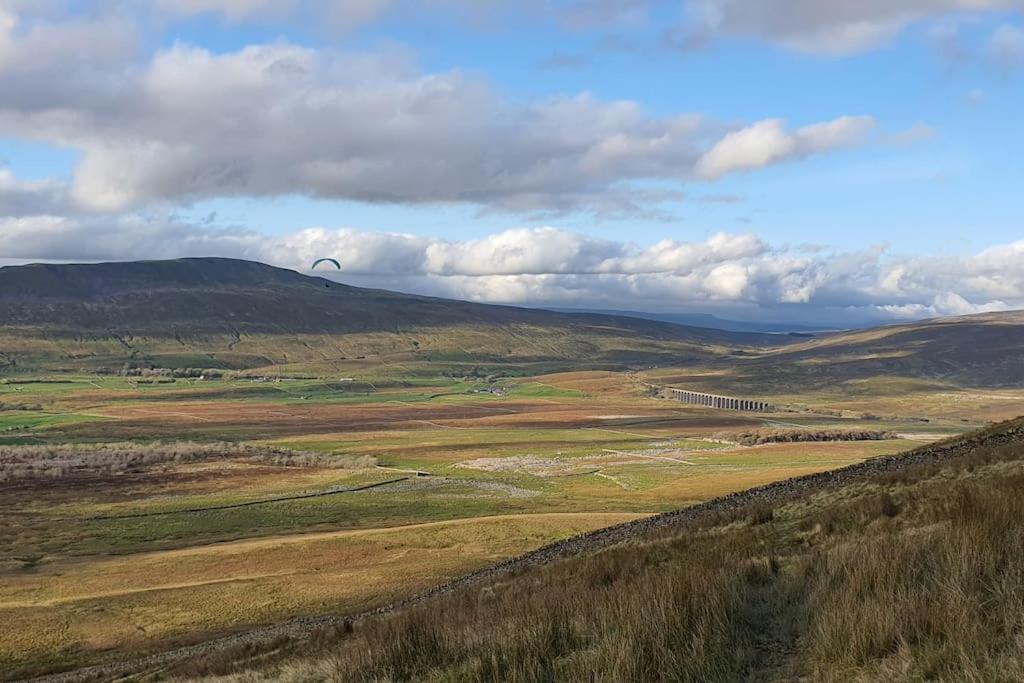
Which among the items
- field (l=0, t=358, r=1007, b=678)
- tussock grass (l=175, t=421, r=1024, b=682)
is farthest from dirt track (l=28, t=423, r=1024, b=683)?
tussock grass (l=175, t=421, r=1024, b=682)

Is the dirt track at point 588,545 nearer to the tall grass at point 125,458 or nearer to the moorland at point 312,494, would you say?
the moorland at point 312,494

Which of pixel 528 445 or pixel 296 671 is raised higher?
pixel 296 671

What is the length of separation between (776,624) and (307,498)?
66899mm

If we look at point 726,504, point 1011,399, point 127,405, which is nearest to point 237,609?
point 726,504

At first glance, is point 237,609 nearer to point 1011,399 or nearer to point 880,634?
point 880,634

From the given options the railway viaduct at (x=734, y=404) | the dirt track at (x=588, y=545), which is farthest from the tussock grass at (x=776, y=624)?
the railway viaduct at (x=734, y=404)

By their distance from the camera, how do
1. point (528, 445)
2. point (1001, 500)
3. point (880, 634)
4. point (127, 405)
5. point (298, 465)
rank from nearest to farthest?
point (880, 634) < point (1001, 500) < point (298, 465) < point (528, 445) < point (127, 405)

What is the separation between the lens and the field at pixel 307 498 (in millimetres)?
34938

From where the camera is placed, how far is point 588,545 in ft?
89.5

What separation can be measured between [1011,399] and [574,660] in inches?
8167

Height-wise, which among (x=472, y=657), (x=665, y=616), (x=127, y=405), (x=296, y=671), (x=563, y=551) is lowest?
(x=127, y=405)

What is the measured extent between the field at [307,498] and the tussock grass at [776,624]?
968 inches

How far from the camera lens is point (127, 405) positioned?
172250 mm

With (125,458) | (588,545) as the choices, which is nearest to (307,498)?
(125,458)
